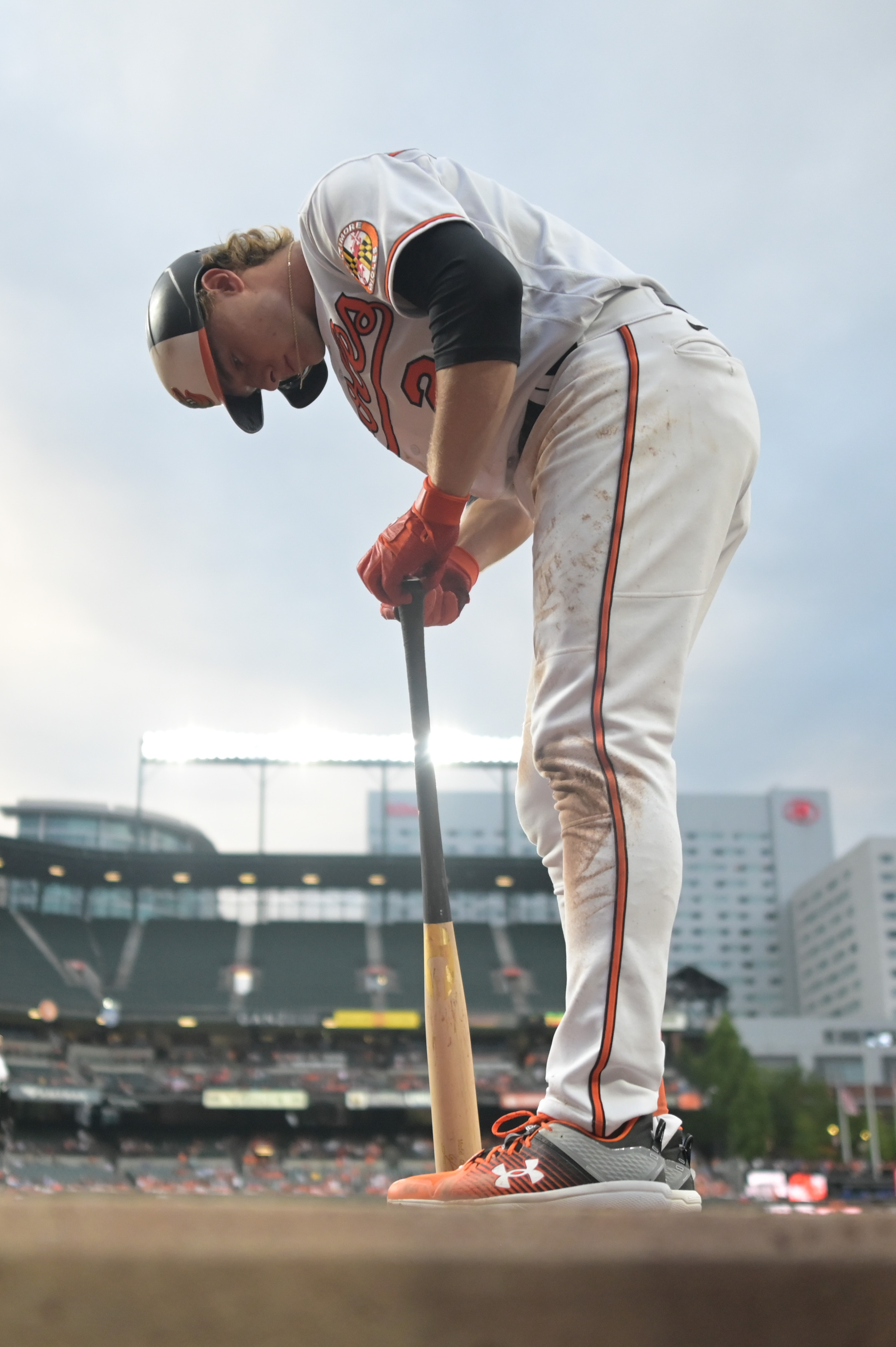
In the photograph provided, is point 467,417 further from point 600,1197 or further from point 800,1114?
point 800,1114

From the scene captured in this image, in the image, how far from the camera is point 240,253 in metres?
1.90

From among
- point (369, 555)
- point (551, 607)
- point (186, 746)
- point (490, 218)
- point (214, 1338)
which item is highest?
point (186, 746)

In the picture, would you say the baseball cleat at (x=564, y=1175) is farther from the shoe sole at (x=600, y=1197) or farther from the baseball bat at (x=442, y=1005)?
the baseball bat at (x=442, y=1005)

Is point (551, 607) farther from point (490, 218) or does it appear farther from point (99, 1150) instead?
point (99, 1150)

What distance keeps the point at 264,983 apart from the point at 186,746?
705 centimetres

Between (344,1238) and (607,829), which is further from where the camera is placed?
(607,829)

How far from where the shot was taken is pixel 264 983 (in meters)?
24.9

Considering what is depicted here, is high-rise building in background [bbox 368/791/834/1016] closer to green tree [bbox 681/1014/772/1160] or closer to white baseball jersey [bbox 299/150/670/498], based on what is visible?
green tree [bbox 681/1014/772/1160]

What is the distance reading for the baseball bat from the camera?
4.84 feet

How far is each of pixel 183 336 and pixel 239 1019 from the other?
2426 centimetres

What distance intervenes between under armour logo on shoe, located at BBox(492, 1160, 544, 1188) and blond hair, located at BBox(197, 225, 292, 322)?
1.42 meters

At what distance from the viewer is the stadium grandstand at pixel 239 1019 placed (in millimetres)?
22250

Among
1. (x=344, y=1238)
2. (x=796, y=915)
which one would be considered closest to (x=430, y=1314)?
(x=344, y=1238)

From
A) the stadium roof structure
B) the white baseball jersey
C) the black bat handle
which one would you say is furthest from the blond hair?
the stadium roof structure
